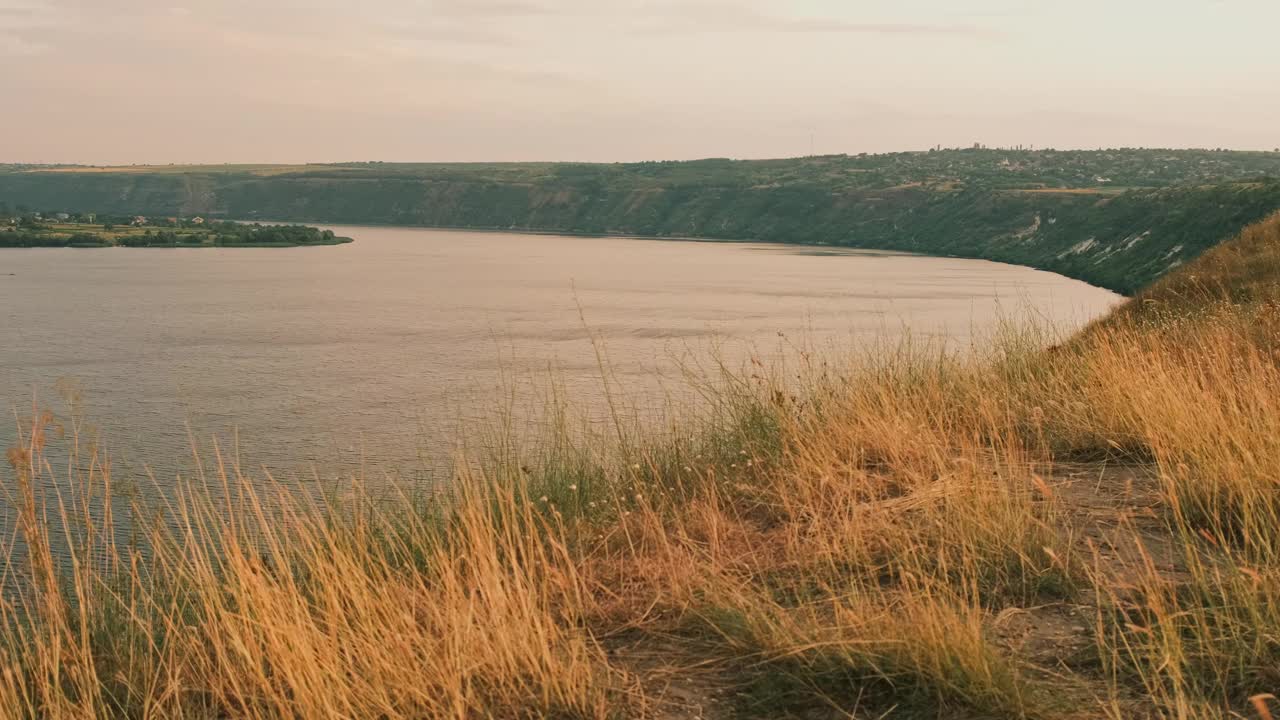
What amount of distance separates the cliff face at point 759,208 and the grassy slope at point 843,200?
6.2 inches

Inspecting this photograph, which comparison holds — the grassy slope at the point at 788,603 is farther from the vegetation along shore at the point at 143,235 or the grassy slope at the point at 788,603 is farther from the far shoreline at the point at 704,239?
the vegetation along shore at the point at 143,235

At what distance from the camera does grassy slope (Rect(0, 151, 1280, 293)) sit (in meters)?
48.2

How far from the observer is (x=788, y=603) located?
4199 millimetres

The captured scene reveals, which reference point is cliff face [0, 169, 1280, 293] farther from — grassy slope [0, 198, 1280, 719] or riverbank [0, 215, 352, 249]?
grassy slope [0, 198, 1280, 719]

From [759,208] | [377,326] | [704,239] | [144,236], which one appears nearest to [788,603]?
[377,326]

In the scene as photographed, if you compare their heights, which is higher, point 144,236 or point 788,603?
point 788,603

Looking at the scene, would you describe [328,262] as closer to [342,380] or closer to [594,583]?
[342,380]

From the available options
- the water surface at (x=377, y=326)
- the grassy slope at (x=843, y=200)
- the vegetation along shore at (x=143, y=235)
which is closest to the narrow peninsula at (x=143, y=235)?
the vegetation along shore at (x=143, y=235)

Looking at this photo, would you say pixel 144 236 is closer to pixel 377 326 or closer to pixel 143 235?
pixel 143 235

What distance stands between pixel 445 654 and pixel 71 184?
172 metres

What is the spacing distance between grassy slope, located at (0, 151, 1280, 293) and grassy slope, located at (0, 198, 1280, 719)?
35.8m

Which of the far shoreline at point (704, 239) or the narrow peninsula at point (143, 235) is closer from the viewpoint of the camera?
the far shoreline at point (704, 239)

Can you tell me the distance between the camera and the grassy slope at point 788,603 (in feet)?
11.5

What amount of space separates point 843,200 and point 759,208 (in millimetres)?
8696
